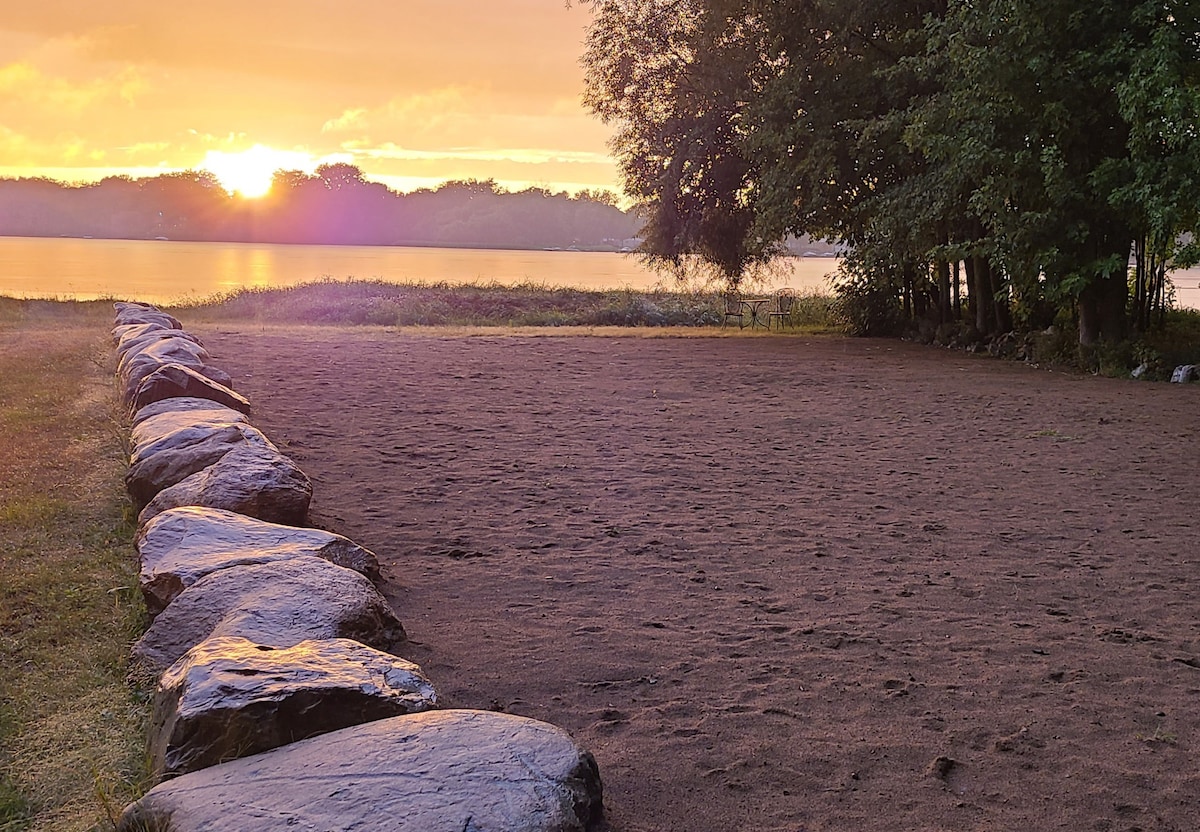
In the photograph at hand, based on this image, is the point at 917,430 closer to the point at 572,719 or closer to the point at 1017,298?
the point at 572,719

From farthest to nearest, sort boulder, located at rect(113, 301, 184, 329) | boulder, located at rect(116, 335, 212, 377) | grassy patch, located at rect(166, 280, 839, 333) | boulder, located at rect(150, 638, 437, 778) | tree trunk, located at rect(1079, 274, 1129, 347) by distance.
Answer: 1. grassy patch, located at rect(166, 280, 839, 333)
2. boulder, located at rect(113, 301, 184, 329)
3. tree trunk, located at rect(1079, 274, 1129, 347)
4. boulder, located at rect(116, 335, 212, 377)
5. boulder, located at rect(150, 638, 437, 778)

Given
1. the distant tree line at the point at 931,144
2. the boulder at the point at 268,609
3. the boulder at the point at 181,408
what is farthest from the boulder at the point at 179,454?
the distant tree line at the point at 931,144

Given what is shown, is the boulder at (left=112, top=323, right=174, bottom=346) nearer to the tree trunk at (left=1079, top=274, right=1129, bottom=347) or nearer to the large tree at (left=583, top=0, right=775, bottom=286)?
the large tree at (left=583, top=0, right=775, bottom=286)

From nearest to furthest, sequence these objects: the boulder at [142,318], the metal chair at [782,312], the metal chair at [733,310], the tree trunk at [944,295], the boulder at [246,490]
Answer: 1. the boulder at [246,490]
2. the boulder at [142,318]
3. the tree trunk at [944,295]
4. the metal chair at [782,312]
5. the metal chair at [733,310]

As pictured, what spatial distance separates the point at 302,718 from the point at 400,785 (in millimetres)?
561

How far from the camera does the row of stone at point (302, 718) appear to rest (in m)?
2.36

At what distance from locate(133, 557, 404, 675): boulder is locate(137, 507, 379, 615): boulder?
13cm

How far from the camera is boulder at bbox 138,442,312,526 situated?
16.9ft

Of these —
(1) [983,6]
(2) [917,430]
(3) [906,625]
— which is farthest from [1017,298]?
(3) [906,625]

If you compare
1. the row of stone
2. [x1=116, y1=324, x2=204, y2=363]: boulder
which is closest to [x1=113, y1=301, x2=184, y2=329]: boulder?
[x1=116, y1=324, x2=204, y2=363]: boulder

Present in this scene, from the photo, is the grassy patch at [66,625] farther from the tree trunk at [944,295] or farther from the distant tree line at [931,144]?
the tree trunk at [944,295]

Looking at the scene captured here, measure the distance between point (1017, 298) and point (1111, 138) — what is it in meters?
4.34

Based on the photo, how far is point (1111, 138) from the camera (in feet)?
47.7

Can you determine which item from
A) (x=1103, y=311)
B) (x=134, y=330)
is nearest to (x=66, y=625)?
(x=134, y=330)
